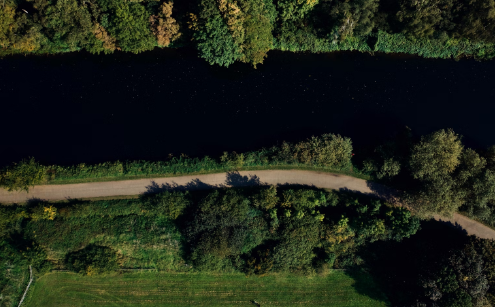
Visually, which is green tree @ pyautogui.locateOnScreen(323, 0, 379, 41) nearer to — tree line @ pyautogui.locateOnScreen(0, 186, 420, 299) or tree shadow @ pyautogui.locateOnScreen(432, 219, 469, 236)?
tree line @ pyautogui.locateOnScreen(0, 186, 420, 299)

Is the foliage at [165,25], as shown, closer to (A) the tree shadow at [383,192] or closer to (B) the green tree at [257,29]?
(B) the green tree at [257,29]

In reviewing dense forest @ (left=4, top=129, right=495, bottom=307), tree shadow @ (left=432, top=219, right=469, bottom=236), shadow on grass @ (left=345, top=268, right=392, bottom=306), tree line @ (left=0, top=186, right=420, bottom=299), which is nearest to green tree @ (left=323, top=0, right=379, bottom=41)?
dense forest @ (left=4, top=129, right=495, bottom=307)

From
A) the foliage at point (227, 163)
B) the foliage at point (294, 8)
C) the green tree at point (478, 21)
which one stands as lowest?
the foliage at point (227, 163)

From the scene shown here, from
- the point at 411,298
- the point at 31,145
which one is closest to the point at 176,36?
the point at 31,145

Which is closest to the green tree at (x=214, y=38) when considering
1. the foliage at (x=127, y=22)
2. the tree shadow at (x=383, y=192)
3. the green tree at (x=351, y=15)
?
the foliage at (x=127, y=22)

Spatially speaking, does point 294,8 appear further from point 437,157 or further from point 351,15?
point 437,157

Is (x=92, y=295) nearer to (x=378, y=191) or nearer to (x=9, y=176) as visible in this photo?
(x=9, y=176)

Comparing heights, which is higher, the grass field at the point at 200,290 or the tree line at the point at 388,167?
the tree line at the point at 388,167
